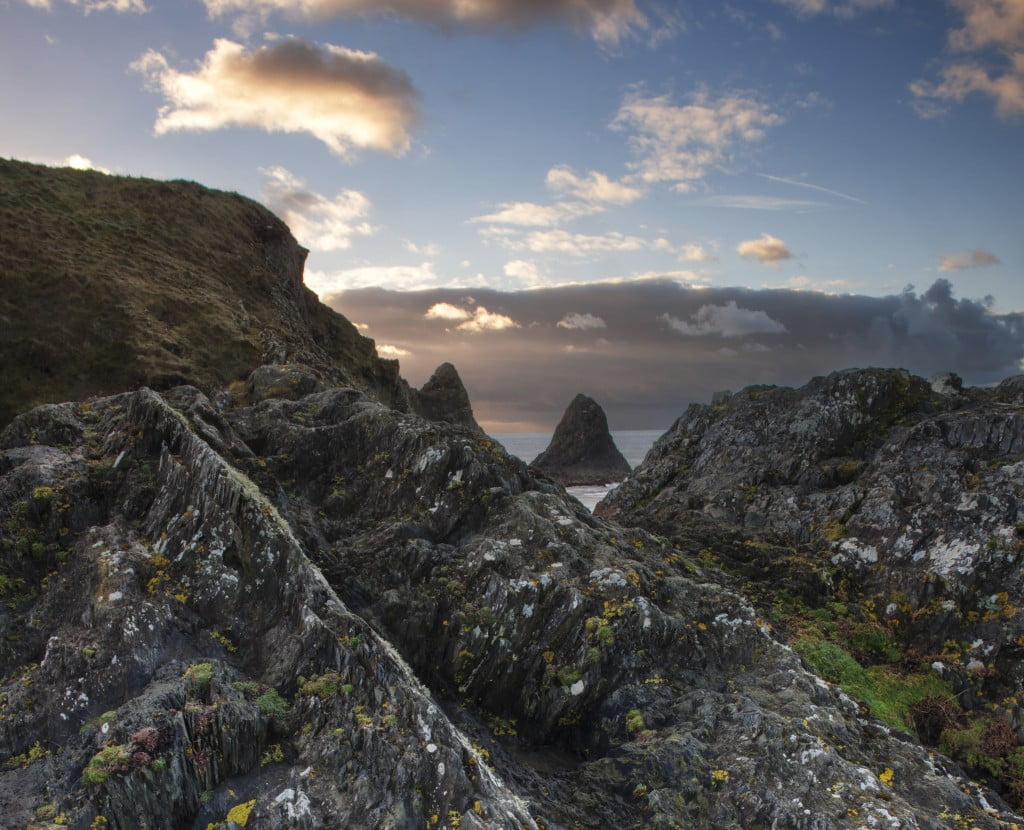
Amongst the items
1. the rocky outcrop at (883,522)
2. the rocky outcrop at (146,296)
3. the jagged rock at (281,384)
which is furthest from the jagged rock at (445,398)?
the jagged rock at (281,384)

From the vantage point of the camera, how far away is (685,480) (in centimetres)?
3681

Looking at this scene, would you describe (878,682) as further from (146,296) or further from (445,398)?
(445,398)

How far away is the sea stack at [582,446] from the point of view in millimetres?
118375

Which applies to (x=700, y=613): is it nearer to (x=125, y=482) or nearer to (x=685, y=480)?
(x=125, y=482)

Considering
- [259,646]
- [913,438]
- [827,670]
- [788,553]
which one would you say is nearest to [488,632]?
[259,646]

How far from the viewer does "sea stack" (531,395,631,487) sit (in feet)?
388

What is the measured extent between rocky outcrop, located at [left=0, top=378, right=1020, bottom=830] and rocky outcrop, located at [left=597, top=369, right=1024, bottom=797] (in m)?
7.12

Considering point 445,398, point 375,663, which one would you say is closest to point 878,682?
point 375,663

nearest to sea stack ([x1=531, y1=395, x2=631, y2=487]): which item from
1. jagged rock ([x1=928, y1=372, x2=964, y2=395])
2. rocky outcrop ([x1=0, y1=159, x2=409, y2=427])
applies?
rocky outcrop ([x1=0, y1=159, x2=409, y2=427])

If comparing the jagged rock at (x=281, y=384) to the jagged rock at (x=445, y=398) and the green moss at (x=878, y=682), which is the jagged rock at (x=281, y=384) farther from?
the jagged rock at (x=445, y=398)

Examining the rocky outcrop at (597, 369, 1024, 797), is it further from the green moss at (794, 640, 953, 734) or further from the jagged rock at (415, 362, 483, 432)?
the jagged rock at (415, 362, 483, 432)

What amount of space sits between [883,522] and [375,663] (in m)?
22.7

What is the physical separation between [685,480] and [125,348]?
36.8m

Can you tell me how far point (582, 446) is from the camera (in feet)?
398
